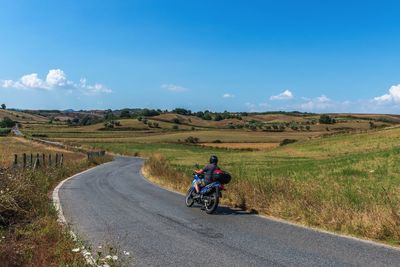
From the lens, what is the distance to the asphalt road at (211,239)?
7535 mm

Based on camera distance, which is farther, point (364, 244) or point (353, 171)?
point (353, 171)

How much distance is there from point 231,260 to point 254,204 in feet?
19.5

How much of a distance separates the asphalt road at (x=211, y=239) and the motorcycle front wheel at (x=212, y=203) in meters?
0.25

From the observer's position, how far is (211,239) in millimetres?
9359

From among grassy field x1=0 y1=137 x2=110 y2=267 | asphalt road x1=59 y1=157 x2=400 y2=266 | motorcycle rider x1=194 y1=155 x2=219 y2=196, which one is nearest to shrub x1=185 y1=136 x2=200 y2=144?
asphalt road x1=59 y1=157 x2=400 y2=266

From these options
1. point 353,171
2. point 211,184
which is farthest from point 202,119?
point 211,184

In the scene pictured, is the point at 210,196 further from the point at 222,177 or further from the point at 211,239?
the point at 211,239

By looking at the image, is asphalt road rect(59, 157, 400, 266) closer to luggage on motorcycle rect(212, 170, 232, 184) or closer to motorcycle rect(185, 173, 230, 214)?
motorcycle rect(185, 173, 230, 214)

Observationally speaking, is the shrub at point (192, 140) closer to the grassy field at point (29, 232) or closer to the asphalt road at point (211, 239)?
the asphalt road at point (211, 239)

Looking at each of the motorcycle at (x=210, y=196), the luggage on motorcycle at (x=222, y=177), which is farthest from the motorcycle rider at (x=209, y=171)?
the luggage on motorcycle at (x=222, y=177)

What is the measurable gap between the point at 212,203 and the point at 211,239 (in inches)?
158

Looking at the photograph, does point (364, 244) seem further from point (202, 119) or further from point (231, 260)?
point (202, 119)

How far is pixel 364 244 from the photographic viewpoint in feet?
28.0

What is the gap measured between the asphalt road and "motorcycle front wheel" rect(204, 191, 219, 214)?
0.25 meters
